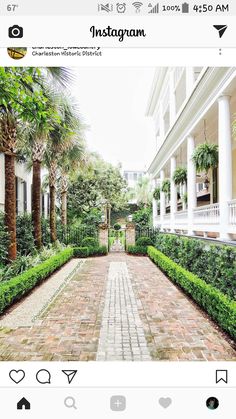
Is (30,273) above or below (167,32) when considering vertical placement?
below

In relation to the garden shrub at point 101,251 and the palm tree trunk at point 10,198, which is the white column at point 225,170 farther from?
the garden shrub at point 101,251

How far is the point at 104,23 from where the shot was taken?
184 centimetres

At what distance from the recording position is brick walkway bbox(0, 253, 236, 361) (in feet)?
11.2

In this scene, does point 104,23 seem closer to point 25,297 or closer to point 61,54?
point 61,54

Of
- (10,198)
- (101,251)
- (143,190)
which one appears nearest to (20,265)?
(10,198)

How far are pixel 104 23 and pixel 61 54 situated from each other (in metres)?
0.40

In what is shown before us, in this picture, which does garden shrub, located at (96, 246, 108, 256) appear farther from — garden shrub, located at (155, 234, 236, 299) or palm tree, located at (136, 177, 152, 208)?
palm tree, located at (136, 177, 152, 208)
